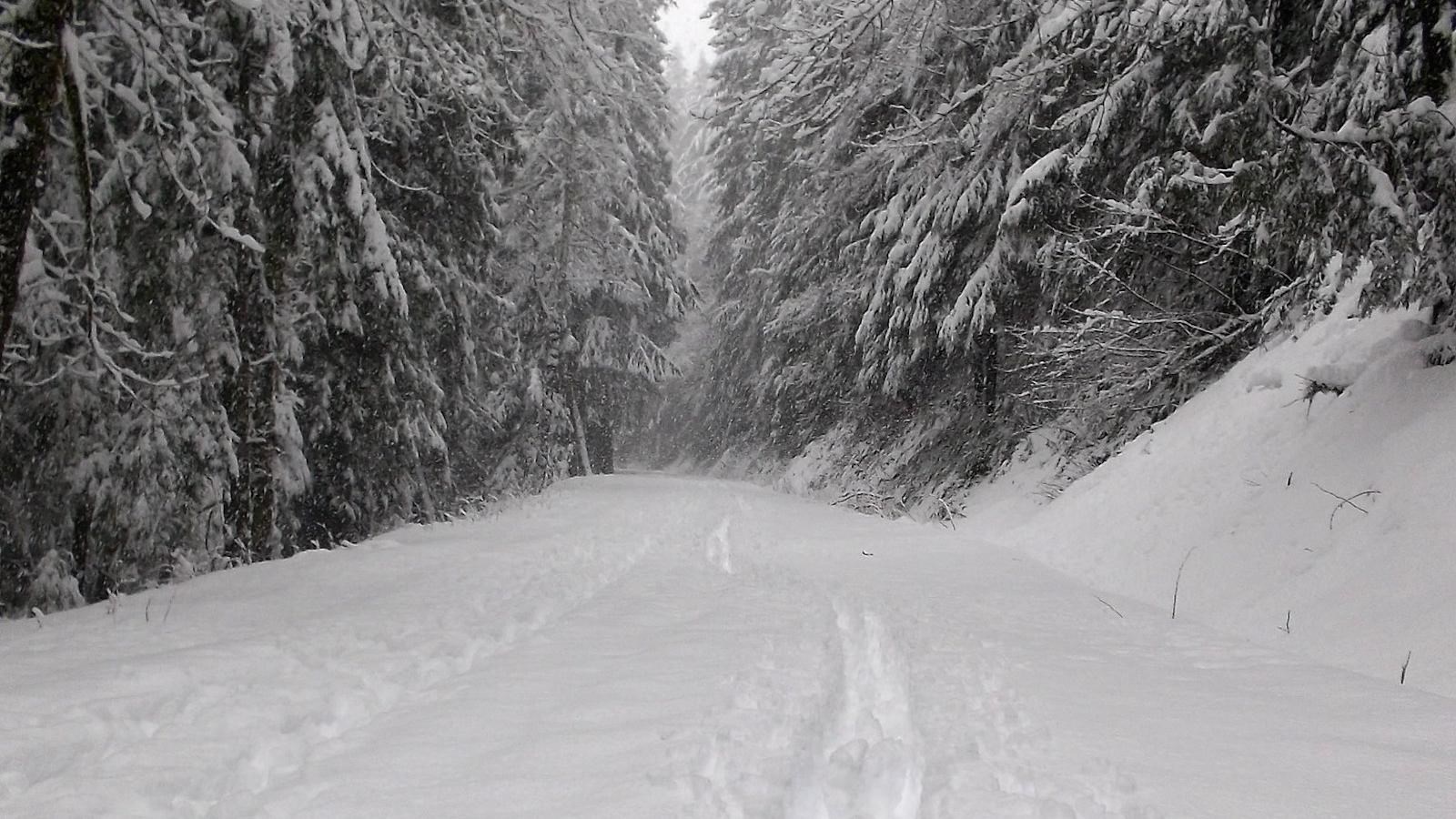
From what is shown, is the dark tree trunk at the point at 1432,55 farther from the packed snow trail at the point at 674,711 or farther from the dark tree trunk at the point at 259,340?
the dark tree trunk at the point at 259,340

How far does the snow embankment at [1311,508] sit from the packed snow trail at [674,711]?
438 millimetres

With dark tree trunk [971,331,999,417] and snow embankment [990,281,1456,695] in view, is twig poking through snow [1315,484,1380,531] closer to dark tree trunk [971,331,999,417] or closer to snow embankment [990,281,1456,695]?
snow embankment [990,281,1456,695]

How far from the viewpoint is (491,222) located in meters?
11.1

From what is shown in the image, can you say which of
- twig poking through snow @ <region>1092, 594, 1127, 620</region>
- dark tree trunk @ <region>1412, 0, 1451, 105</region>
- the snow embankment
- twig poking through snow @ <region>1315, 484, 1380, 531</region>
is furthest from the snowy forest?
twig poking through snow @ <region>1092, 594, 1127, 620</region>

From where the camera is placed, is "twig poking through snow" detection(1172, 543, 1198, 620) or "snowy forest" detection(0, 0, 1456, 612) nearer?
"snowy forest" detection(0, 0, 1456, 612)

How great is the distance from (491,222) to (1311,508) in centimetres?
936

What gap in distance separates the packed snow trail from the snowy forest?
2.07 m

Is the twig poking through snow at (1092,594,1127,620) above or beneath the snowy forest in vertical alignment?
beneath

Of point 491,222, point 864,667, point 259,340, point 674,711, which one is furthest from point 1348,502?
point 491,222

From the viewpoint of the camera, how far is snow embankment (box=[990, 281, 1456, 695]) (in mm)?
4320

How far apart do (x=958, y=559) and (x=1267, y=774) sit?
16.3 ft

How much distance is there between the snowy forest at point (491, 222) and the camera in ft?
15.6

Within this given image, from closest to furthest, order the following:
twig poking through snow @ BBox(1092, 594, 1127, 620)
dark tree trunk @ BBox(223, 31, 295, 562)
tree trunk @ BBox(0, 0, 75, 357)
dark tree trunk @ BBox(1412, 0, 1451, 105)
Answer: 1. tree trunk @ BBox(0, 0, 75, 357)
2. dark tree trunk @ BBox(1412, 0, 1451, 105)
3. twig poking through snow @ BBox(1092, 594, 1127, 620)
4. dark tree trunk @ BBox(223, 31, 295, 562)

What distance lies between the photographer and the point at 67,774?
2637 mm
